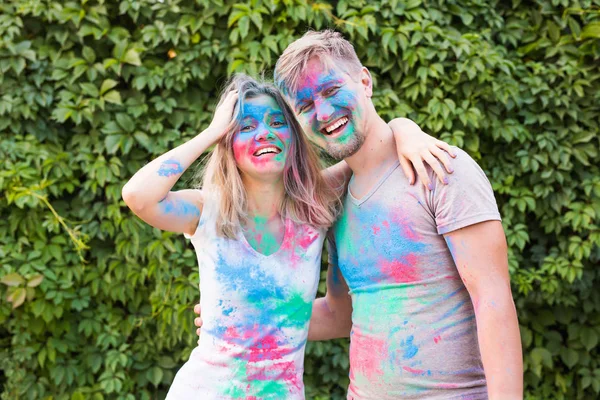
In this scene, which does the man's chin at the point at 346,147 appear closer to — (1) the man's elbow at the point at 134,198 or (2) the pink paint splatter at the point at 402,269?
(2) the pink paint splatter at the point at 402,269

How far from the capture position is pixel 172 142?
352 cm

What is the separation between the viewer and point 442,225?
185 cm

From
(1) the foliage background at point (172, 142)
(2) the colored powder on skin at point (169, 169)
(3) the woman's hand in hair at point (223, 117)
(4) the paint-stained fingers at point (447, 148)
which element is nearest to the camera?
(4) the paint-stained fingers at point (447, 148)

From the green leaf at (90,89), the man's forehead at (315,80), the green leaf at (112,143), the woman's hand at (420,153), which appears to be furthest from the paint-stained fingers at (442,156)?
the green leaf at (90,89)

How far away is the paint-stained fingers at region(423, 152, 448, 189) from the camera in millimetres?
1851

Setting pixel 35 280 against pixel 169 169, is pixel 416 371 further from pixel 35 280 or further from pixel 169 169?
pixel 35 280

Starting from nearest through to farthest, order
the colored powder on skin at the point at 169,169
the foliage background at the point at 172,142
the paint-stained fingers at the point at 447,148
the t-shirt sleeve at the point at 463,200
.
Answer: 1. the t-shirt sleeve at the point at 463,200
2. the paint-stained fingers at the point at 447,148
3. the colored powder on skin at the point at 169,169
4. the foliage background at the point at 172,142

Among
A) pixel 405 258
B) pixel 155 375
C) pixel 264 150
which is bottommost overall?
pixel 155 375

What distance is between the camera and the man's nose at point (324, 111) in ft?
6.66

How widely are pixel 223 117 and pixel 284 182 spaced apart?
1.00 ft

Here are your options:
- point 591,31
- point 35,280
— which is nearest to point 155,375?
point 35,280

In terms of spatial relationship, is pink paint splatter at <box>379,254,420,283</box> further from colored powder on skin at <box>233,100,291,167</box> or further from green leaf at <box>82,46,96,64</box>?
green leaf at <box>82,46,96,64</box>

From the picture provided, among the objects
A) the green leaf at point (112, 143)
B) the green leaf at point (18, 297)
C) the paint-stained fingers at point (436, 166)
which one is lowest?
the green leaf at point (18, 297)

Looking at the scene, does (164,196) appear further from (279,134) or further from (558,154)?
(558,154)
